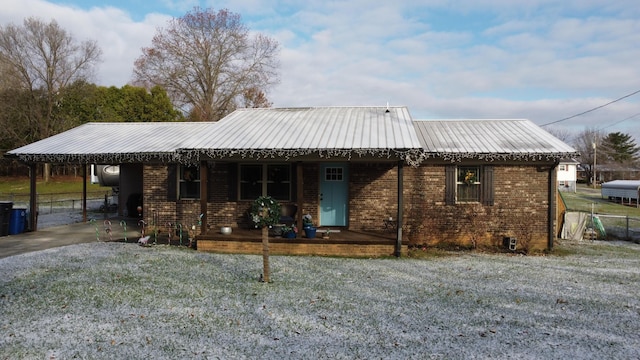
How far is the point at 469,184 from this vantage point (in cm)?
1163

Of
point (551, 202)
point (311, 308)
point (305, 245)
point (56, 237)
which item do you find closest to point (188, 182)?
point (56, 237)

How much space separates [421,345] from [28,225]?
13.6m

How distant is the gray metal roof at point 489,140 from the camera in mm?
10859

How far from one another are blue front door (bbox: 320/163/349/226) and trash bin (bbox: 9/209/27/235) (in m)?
9.35

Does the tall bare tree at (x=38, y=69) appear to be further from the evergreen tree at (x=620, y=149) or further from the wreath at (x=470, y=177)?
the evergreen tree at (x=620, y=149)

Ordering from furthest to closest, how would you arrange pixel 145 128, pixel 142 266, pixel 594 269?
pixel 145 128 → pixel 594 269 → pixel 142 266

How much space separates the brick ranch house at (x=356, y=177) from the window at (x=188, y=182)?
3cm

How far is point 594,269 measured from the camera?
918 cm

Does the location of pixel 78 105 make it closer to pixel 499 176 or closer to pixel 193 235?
pixel 193 235

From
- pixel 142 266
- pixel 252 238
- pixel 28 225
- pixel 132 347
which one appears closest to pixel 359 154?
pixel 252 238

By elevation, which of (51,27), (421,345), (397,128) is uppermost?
(51,27)

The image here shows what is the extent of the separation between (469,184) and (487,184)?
0.48 metres

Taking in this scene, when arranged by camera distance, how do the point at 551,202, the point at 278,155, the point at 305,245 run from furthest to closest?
the point at 551,202
the point at 305,245
the point at 278,155

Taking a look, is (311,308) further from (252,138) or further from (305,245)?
(252,138)
